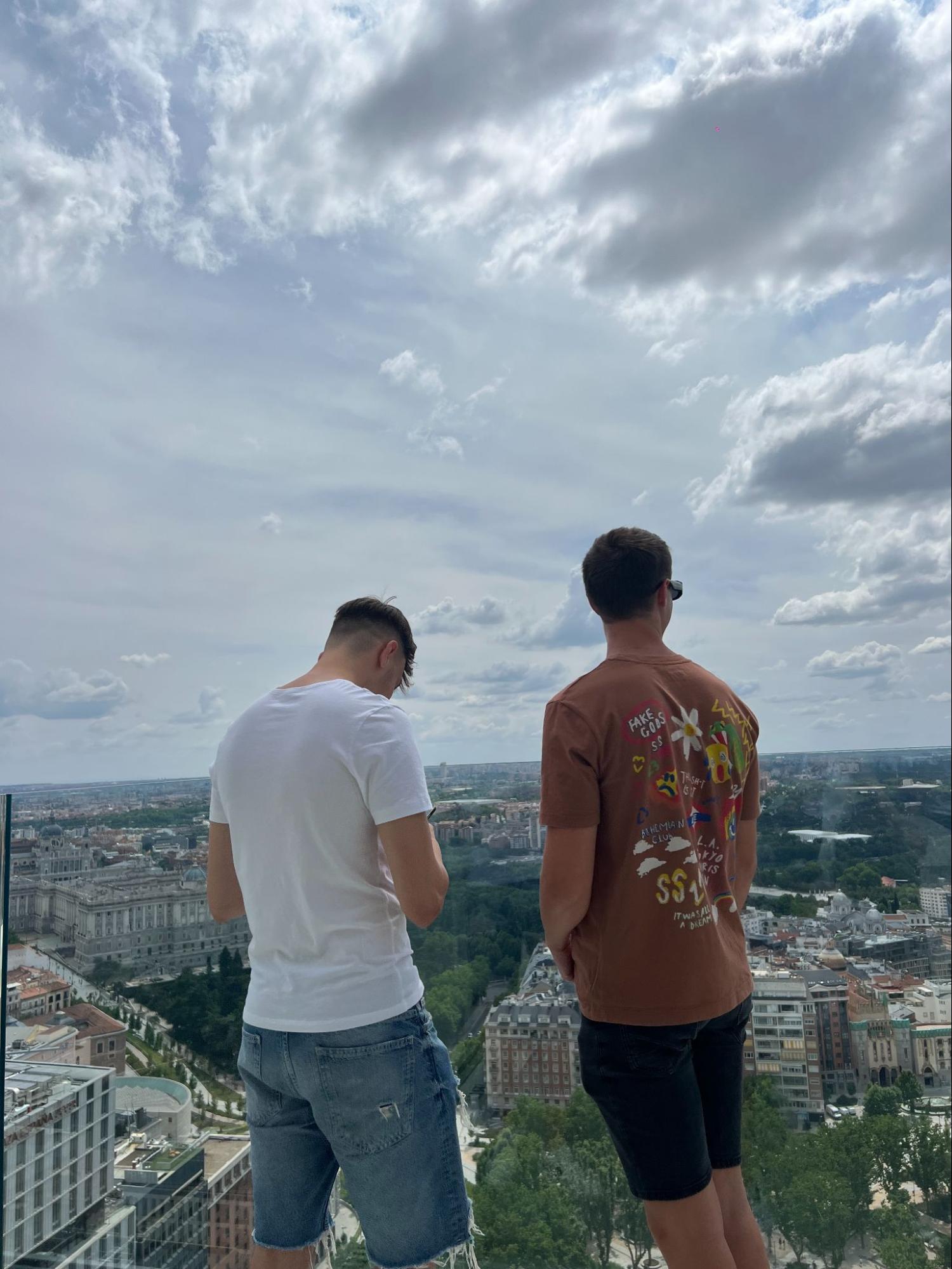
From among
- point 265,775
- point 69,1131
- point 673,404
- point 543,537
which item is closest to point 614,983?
point 265,775

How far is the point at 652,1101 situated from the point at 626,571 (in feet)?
2.52

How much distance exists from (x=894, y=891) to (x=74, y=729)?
257 cm

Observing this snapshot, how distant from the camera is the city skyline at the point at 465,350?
2789mm

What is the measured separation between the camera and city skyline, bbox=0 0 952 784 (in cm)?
279

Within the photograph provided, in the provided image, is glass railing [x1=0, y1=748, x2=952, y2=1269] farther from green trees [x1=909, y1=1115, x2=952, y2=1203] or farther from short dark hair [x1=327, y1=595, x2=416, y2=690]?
short dark hair [x1=327, y1=595, x2=416, y2=690]

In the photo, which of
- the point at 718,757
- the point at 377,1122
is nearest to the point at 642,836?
the point at 718,757

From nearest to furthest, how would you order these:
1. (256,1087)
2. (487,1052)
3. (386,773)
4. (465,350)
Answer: (386,773), (256,1087), (487,1052), (465,350)

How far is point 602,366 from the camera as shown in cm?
312

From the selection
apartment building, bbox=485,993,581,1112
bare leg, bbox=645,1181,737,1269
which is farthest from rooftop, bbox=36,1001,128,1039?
bare leg, bbox=645,1181,737,1269

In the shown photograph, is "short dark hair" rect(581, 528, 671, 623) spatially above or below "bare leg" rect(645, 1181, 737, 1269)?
above

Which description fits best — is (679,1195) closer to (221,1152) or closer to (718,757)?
(718,757)

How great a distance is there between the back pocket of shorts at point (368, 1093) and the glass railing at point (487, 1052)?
929mm

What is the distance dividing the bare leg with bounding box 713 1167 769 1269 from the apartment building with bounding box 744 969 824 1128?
0.88 metres

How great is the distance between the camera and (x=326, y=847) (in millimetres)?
1146
